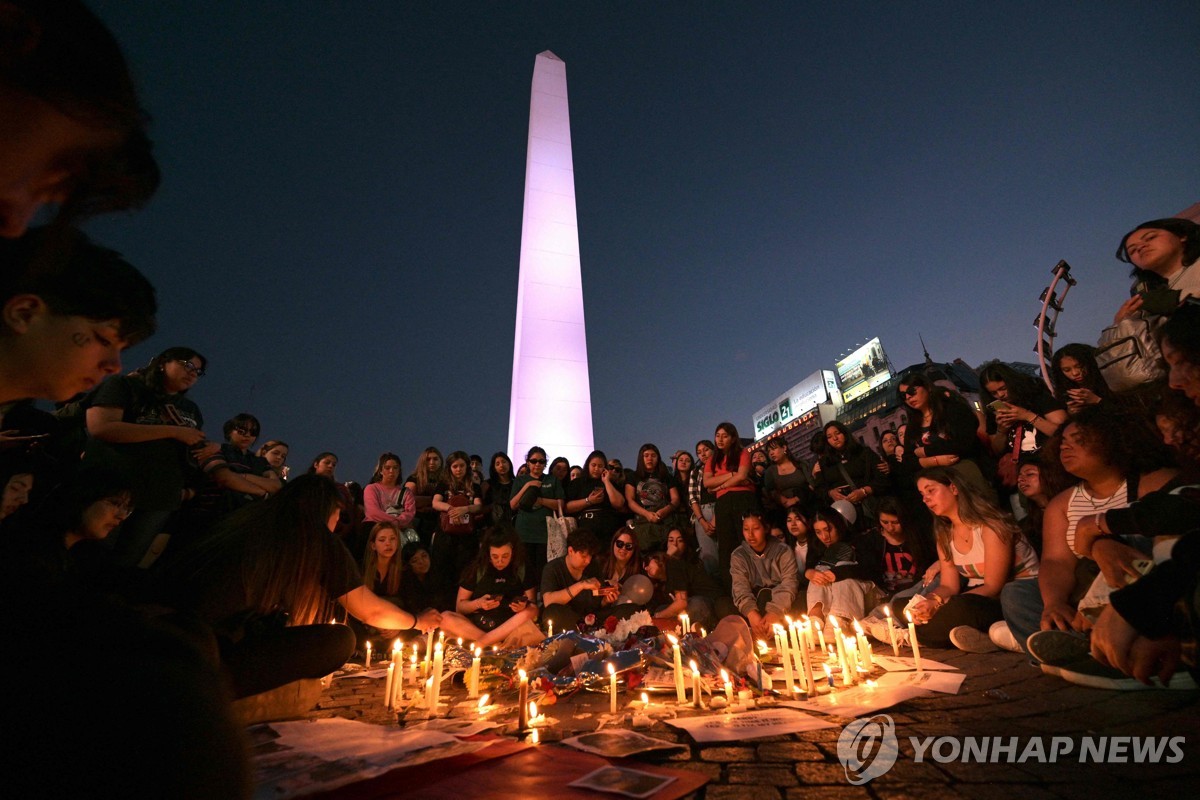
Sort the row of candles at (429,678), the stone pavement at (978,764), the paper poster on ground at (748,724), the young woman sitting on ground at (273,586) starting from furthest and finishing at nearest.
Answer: the row of candles at (429,678) → the young woman sitting on ground at (273,586) → the paper poster on ground at (748,724) → the stone pavement at (978,764)

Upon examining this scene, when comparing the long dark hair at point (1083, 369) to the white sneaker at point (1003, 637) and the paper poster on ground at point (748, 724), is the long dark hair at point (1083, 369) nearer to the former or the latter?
the white sneaker at point (1003, 637)

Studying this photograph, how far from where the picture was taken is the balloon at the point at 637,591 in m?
5.05

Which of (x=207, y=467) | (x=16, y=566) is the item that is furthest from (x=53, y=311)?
(x=207, y=467)

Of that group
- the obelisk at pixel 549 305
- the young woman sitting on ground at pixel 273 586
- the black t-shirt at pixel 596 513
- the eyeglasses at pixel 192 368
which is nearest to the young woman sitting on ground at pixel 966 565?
the black t-shirt at pixel 596 513

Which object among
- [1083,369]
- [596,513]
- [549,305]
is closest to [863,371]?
[549,305]

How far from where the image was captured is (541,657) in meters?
3.48

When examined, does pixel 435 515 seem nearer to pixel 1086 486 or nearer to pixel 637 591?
pixel 637 591

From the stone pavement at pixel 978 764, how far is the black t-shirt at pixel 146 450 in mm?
1962

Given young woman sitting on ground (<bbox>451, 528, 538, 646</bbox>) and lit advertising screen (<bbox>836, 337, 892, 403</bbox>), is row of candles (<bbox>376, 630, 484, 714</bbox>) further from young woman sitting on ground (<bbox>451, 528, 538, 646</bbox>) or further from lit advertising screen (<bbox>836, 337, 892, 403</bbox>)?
lit advertising screen (<bbox>836, 337, 892, 403</bbox>)

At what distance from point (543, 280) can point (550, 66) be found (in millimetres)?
7222

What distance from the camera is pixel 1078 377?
4090mm

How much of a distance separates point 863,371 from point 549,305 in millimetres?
41004

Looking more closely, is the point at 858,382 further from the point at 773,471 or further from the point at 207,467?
the point at 207,467

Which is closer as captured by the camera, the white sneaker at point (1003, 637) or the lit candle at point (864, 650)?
the lit candle at point (864, 650)
